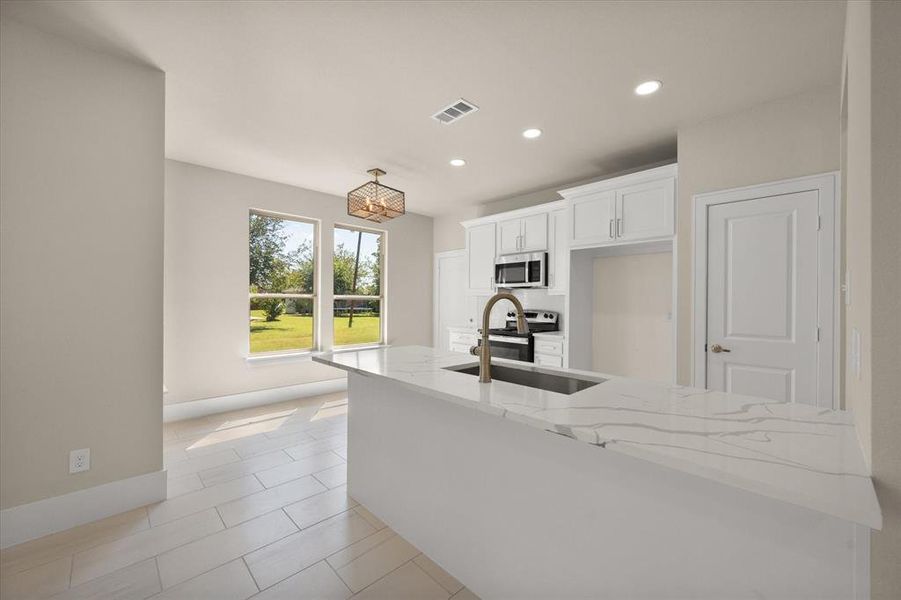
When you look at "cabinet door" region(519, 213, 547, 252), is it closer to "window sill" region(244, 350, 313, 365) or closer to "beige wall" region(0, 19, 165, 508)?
"window sill" region(244, 350, 313, 365)

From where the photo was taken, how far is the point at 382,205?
3.71m

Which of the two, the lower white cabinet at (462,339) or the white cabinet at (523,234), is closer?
the white cabinet at (523,234)

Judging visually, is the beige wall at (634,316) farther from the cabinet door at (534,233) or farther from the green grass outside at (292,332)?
the green grass outside at (292,332)

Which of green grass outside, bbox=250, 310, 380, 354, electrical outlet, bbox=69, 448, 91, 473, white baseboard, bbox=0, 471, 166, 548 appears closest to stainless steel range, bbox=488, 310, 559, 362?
green grass outside, bbox=250, 310, 380, 354

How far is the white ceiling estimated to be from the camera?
1.87 metres

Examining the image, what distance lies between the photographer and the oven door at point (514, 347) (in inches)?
173

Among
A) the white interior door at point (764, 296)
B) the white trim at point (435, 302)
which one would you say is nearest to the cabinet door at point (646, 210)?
the white interior door at point (764, 296)

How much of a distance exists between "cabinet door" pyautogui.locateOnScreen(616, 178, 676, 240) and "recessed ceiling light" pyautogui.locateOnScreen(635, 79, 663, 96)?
921 millimetres

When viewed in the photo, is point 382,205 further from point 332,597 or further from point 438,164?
point 332,597

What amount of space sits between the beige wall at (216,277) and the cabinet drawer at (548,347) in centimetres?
271

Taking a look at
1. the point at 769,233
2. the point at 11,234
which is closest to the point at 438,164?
the point at 769,233

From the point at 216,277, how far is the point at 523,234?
349cm

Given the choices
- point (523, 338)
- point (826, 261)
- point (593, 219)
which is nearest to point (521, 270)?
point (523, 338)

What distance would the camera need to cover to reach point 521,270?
451 centimetres
